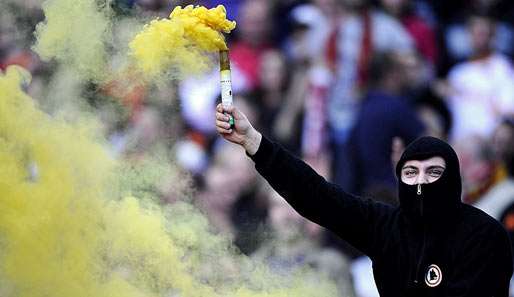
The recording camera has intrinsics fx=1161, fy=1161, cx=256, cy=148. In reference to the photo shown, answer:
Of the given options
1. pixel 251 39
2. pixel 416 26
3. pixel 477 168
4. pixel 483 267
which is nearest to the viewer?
pixel 483 267

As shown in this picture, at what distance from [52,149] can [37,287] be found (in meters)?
0.58

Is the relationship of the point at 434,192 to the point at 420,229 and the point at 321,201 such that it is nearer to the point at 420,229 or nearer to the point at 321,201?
the point at 420,229

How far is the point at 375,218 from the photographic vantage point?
453 centimetres

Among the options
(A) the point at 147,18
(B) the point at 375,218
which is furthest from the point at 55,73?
(B) the point at 375,218

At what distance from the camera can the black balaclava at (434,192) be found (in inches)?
169

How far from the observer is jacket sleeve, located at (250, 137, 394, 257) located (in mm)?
4387

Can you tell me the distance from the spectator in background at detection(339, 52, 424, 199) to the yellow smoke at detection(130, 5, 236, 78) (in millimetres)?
3189

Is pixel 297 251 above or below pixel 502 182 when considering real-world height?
above

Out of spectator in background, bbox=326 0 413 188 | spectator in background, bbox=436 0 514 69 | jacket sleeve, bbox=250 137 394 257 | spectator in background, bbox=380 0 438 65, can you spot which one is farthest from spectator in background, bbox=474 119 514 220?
jacket sleeve, bbox=250 137 394 257

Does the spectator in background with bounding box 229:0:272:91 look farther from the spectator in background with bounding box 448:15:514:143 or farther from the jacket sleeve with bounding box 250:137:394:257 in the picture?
the jacket sleeve with bounding box 250:137:394:257

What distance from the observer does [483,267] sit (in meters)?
4.24

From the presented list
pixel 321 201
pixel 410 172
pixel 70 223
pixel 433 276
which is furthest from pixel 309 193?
pixel 70 223

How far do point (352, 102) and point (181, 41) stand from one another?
3.58m

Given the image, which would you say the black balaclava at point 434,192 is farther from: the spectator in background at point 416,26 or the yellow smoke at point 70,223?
the spectator in background at point 416,26
